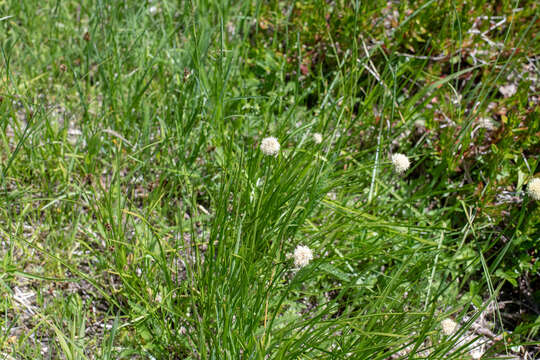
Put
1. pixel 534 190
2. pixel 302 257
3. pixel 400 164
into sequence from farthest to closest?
pixel 400 164 < pixel 534 190 < pixel 302 257

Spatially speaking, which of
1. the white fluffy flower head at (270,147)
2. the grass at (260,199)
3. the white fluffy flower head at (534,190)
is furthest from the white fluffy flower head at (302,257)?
the white fluffy flower head at (534,190)

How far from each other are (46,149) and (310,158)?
1.14 metres

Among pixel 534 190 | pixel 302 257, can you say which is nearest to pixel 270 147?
pixel 302 257

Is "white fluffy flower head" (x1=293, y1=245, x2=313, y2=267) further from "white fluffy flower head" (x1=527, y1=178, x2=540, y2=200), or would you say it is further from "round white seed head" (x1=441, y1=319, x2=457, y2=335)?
"white fluffy flower head" (x1=527, y1=178, x2=540, y2=200)

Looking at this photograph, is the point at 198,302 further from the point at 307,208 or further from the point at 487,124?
the point at 487,124

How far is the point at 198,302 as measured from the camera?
1.76 metres

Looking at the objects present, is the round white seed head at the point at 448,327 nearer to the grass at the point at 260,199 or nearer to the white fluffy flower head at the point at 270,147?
the grass at the point at 260,199

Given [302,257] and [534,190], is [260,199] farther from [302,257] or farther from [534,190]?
[534,190]

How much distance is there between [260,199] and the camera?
1623 mm

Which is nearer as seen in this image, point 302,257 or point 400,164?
point 302,257

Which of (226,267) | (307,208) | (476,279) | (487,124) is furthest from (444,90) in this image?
(226,267)

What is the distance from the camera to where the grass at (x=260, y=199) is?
155 centimetres

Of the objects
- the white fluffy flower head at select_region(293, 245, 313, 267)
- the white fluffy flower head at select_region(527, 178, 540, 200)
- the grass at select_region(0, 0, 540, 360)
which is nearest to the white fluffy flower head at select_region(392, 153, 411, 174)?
the grass at select_region(0, 0, 540, 360)

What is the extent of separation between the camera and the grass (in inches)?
61.0
